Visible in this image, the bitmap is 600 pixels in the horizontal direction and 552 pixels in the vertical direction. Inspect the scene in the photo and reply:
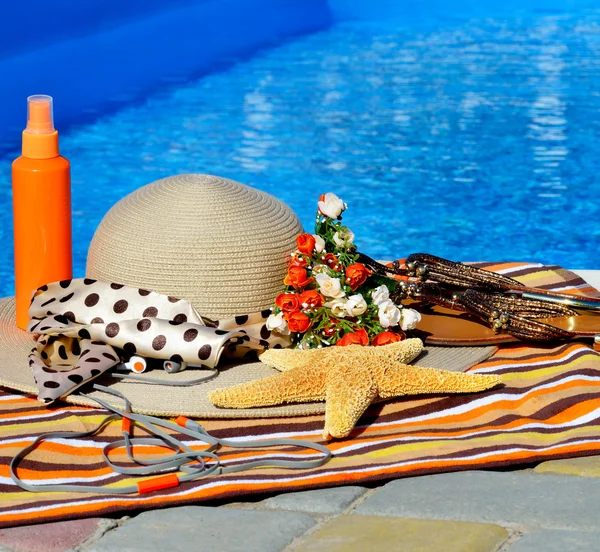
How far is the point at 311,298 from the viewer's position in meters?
2.45

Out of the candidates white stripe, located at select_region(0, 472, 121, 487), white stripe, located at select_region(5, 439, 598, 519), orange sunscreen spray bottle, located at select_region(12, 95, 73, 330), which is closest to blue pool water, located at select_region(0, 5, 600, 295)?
orange sunscreen spray bottle, located at select_region(12, 95, 73, 330)

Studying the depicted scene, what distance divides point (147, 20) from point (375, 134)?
13.1 feet

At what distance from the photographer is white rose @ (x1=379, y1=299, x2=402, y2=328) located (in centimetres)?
248

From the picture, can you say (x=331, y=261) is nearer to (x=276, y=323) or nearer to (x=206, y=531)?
(x=276, y=323)

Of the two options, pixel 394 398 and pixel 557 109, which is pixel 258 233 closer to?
pixel 394 398

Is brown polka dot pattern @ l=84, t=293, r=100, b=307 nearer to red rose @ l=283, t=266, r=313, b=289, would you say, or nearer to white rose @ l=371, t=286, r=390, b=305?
red rose @ l=283, t=266, r=313, b=289

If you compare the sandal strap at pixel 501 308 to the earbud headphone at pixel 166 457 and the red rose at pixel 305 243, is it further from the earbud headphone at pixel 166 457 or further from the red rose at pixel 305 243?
the earbud headphone at pixel 166 457

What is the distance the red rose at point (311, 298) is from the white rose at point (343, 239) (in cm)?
17

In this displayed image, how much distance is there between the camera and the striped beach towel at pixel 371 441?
6.09ft

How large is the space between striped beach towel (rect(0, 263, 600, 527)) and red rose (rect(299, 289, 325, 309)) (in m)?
0.33

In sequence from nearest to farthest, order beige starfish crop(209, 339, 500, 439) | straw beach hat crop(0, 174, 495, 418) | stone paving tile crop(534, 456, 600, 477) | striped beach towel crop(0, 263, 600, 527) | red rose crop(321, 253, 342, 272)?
striped beach towel crop(0, 263, 600, 527), stone paving tile crop(534, 456, 600, 477), beige starfish crop(209, 339, 500, 439), straw beach hat crop(0, 174, 495, 418), red rose crop(321, 253, 342, 272)

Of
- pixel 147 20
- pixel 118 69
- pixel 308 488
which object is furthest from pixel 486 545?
pixel 147 20

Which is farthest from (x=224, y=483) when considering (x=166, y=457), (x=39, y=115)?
(x=39, y=115)

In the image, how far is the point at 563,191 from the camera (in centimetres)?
579
